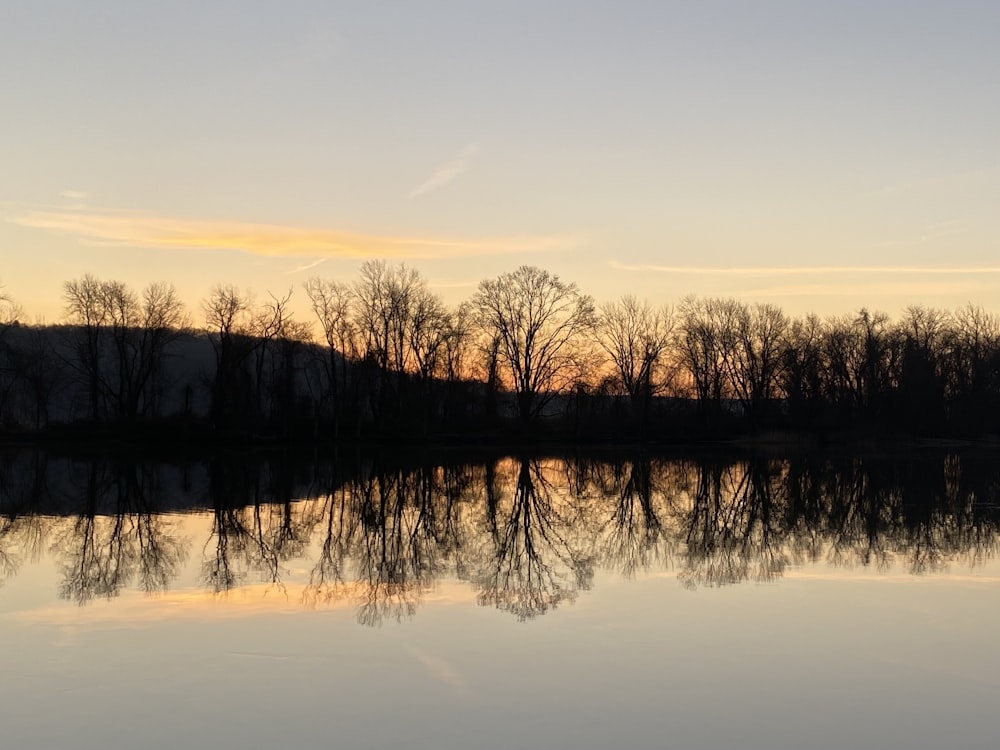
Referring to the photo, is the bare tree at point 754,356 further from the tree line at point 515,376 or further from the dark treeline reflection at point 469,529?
the dark treeline reflection at point 469,529

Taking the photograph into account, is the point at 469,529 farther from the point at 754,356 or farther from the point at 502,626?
the point at 754,356

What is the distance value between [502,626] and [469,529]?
824 centimetres

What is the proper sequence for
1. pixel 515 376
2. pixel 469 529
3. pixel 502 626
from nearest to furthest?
pixel 502 626
pixel 469 529
pixel 515 376

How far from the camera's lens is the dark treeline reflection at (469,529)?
12.1 meters

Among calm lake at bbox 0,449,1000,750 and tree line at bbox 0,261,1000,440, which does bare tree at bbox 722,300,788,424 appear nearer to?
tree line at bbox 0,261,1000,440

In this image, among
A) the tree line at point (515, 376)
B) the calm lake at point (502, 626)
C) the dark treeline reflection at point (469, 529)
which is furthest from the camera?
the tree line at point (515, 376)

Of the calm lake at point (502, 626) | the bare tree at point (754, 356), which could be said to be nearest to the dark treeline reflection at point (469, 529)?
the calm lake at point (502, 626)

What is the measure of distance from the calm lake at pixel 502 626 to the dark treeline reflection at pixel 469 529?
0.10 metres

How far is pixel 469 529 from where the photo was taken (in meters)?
17.5

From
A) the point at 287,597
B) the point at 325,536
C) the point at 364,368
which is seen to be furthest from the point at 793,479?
the point at 364,368

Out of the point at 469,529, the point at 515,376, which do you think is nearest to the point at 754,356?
the point at 515,376

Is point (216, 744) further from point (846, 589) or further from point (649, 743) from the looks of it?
point (846, 589)

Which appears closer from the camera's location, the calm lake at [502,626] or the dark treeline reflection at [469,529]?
the calm lake at [502,626]

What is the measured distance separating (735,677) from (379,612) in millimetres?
4052
